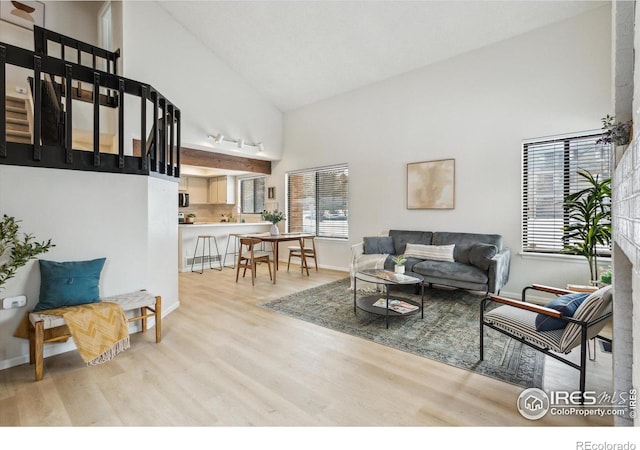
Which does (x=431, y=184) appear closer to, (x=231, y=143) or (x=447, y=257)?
(x=447, y=257)

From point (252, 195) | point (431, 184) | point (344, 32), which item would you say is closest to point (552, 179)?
point (431, 184)

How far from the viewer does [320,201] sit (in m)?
6.93

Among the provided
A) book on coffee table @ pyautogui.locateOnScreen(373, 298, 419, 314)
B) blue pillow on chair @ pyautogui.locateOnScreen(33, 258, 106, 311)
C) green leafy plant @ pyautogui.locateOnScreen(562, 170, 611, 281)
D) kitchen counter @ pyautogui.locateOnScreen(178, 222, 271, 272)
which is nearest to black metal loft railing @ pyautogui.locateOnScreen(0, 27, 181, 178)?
blue pillow on chair @ pyautogui.locateOnScreen(33, 258, 106, 311)

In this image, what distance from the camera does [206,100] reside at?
6.06m

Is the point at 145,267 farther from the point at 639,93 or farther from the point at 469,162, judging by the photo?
the point at 469,162

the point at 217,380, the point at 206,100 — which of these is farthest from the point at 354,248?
the point at 206,100

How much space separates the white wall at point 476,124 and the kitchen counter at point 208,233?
7.24ft

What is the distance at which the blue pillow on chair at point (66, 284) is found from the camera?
8.53 feet

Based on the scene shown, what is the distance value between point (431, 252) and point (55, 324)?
4.47m

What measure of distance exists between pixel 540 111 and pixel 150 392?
5335 millimetres

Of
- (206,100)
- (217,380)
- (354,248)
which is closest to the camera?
(217,380)

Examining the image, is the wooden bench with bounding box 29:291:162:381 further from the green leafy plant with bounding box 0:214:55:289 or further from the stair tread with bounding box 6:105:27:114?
the stair tread with bounding box 6:105:27:114
